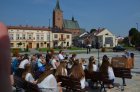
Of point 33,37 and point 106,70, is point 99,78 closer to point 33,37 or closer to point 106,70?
point 106,70

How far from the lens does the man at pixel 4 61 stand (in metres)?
0.85

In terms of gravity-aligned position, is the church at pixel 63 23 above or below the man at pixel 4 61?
above

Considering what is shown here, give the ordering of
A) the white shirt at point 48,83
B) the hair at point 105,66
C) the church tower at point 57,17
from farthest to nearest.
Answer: the church tower at point 57,17, the hair at point 105,66, the white shirt at point 48,83

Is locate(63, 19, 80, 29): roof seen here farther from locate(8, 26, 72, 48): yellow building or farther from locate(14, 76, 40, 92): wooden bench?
locate(14, 76, 40, 92): wooden bench

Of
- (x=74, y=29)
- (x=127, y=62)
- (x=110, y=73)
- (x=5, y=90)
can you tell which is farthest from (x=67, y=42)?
(x=5, y=90)

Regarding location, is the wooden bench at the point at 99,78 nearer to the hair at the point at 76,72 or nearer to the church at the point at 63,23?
the hair at the point at 76,72

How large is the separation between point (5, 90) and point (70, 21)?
193 meters

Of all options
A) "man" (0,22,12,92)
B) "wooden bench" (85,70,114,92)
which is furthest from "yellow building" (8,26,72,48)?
"man" (0,22,12,92)

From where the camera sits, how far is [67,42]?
14175 cm

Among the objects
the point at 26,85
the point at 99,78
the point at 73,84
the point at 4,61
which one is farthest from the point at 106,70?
the point at 4,61

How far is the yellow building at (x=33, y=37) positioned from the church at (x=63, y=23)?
22.3m

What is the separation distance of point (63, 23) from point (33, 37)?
196 feet

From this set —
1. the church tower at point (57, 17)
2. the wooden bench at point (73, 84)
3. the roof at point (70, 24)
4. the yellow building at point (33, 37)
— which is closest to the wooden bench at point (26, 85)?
the wooden bench at point (73, 84)

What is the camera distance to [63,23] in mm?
182875
